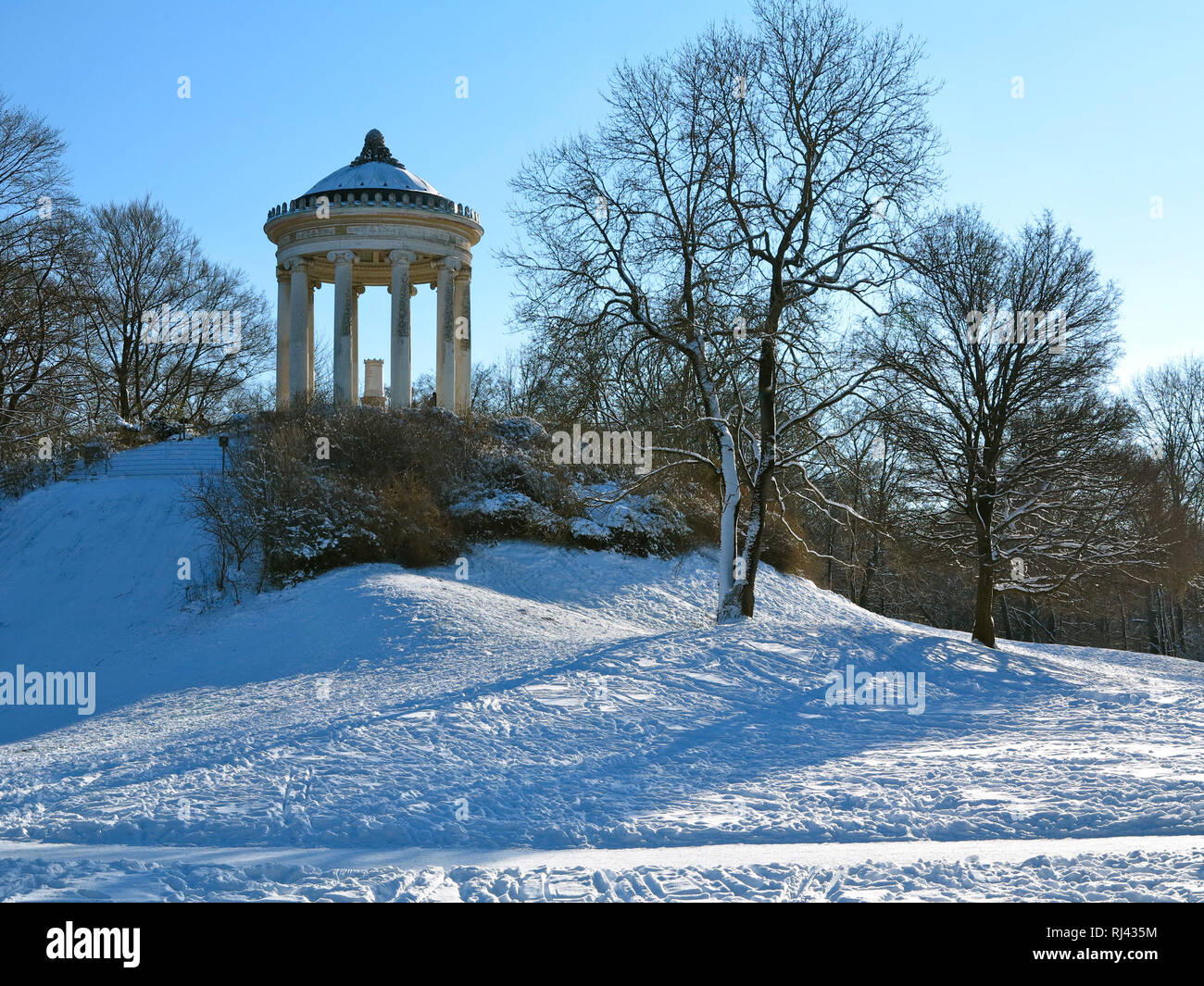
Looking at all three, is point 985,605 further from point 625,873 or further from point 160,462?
point 160,462

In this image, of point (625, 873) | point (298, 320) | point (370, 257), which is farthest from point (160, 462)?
point (625, 873)

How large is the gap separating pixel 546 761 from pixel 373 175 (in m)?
26.5

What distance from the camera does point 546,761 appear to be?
10.4 meters

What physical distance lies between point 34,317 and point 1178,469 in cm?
3612

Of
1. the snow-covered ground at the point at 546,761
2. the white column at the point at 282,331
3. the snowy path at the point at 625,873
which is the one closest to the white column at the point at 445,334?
the white column at the point at 282,331

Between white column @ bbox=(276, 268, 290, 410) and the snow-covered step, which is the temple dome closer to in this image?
white column @ bbox=(276, 268, 290, 410)

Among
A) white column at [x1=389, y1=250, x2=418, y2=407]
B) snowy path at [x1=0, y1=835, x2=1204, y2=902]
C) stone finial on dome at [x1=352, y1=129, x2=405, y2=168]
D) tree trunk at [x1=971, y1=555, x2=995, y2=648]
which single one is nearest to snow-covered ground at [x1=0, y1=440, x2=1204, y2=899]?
snowy path at [x1=0, y1=835, x2=1204, y2=902]

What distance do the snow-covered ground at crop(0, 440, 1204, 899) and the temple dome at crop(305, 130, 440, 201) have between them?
16.2 meters

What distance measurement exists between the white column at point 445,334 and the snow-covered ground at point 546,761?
543 inches

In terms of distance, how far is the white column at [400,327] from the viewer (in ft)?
104

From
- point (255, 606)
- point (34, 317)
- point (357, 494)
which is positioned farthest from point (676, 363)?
point (34, 317)

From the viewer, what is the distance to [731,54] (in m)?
18.2

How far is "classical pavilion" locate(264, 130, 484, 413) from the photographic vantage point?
103 ft
